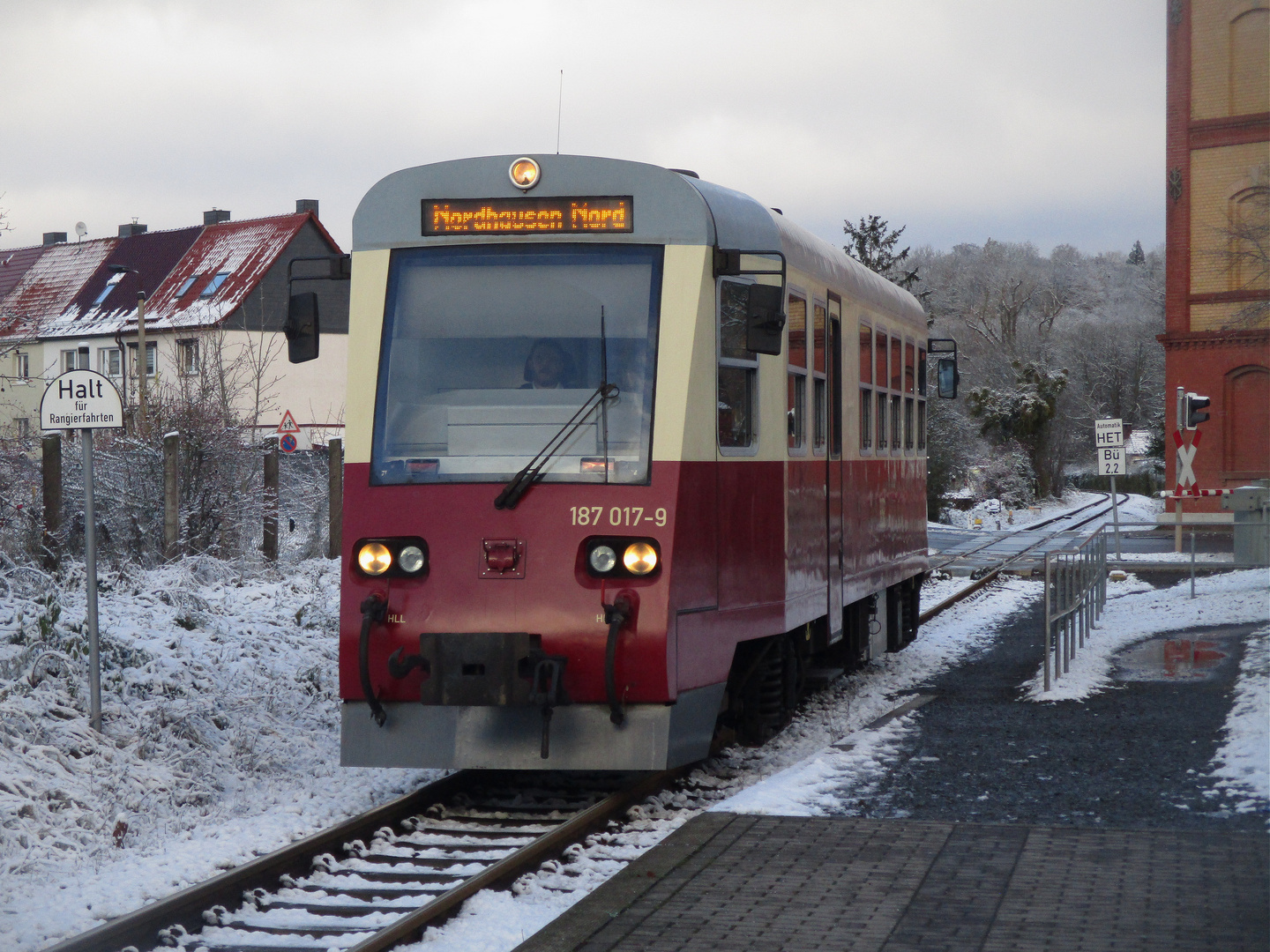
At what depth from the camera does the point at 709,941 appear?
548 cm

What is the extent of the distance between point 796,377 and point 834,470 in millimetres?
1351

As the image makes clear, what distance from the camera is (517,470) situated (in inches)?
303

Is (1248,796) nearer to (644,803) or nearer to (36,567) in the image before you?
(644,803)

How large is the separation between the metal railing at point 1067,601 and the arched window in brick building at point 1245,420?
29.6m

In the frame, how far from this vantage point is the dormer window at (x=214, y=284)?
54125 millimetres

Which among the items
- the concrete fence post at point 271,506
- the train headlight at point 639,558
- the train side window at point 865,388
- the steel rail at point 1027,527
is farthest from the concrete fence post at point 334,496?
the steel rail at point 1027,527

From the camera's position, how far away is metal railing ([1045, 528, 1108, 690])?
510 inches

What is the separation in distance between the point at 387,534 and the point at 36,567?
5.07 meters

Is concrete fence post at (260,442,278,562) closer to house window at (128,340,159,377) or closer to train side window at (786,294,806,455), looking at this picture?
train side window at (786,294,806,455)

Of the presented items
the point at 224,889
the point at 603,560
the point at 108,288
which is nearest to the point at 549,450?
the point at 603,560

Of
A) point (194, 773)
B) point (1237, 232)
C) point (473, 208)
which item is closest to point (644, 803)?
point (194, 773)

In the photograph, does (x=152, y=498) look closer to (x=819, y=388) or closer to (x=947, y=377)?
(x=947, y=377)

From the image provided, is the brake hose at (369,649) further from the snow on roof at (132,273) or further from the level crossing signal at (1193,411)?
the snow on roof at (132,273)

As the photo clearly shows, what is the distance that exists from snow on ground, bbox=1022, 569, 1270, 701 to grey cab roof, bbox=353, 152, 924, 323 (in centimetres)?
548
